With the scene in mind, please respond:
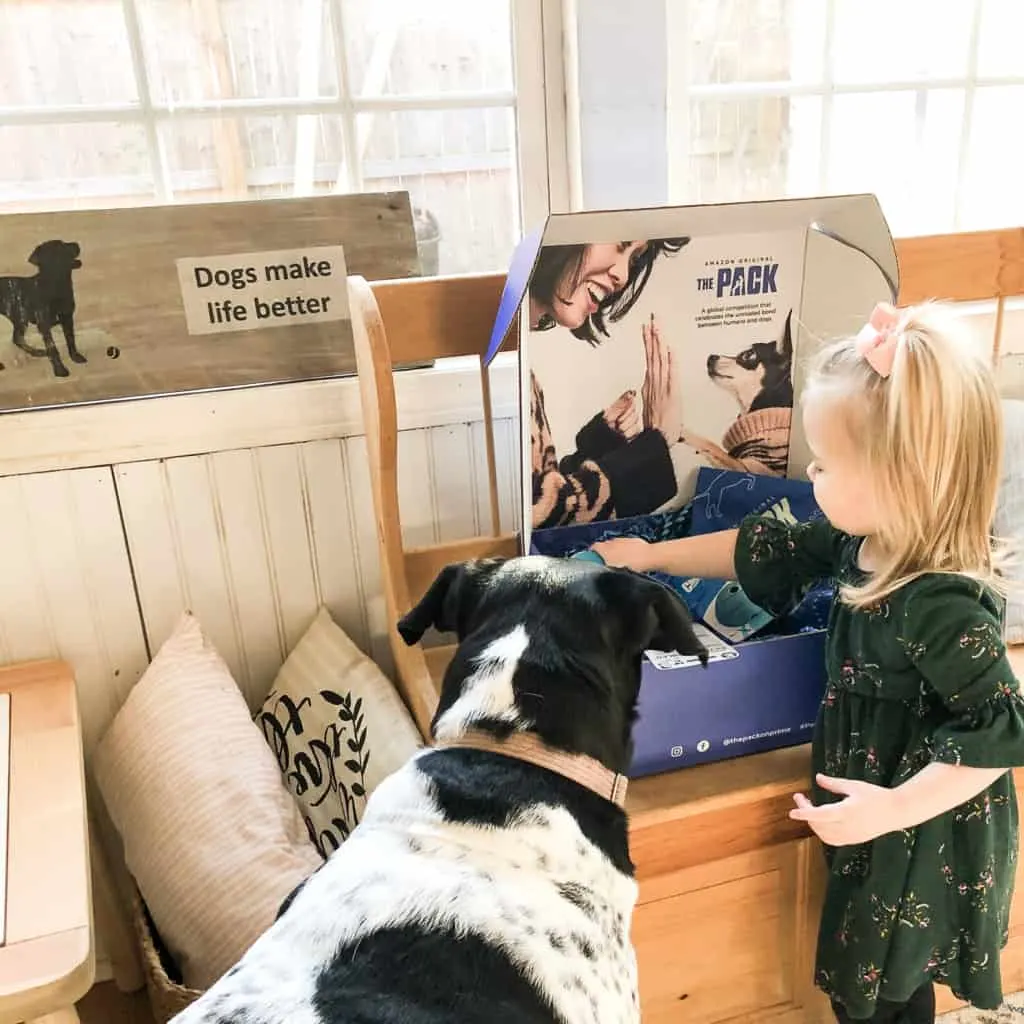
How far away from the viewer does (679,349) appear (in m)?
1.30

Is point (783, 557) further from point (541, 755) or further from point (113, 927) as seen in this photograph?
point (113, 927)

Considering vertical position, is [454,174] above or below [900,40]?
below

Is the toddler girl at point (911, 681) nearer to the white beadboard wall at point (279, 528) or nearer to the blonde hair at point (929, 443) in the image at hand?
the blonde hair at point (929, 443)

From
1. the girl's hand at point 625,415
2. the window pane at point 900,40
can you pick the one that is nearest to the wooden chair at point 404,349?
the girl's hand at point 625,415

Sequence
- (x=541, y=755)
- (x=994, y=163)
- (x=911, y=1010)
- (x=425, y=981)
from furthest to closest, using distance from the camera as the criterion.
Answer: (x=994, y=163) < (x=911, y=1010) < (x=541, y=755) < (x=425, y=981)

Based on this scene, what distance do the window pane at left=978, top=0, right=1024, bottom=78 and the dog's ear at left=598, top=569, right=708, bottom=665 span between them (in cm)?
139

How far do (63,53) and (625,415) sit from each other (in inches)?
35.1

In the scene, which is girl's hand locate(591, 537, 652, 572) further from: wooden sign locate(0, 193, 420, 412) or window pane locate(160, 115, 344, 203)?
window pane locate(160, 115, 344, 203)

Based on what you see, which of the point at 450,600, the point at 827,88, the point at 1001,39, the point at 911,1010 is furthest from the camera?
the point at 1001,39

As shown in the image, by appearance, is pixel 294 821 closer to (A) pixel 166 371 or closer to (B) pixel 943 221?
(A) pixel 166 371

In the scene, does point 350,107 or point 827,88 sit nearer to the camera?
point 350,107

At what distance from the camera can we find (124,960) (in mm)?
1448

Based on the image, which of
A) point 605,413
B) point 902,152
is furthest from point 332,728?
point 902,152

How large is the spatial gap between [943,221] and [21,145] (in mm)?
1565
